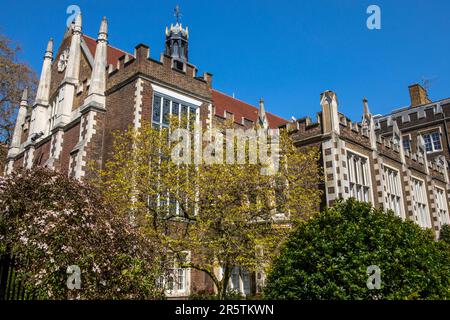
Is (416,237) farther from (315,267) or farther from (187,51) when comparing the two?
(187,51)

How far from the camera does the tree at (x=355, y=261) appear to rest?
693cm

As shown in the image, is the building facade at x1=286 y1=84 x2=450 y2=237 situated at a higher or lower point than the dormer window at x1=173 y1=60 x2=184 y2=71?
lower

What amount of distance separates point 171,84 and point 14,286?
41.0 ft

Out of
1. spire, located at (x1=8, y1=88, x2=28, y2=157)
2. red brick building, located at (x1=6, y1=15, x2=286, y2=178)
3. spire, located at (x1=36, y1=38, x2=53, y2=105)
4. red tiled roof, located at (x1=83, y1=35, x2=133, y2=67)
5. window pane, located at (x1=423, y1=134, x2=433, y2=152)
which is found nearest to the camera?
red brick building, located at (x1=6, y1=15, x2=286, y2=178)

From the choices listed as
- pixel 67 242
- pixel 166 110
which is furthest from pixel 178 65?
pixel 67 242

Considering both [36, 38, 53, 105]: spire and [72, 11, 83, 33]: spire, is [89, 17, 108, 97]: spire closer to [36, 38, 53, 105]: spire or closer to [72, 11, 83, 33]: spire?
[72, 11, 83, 33]: spire

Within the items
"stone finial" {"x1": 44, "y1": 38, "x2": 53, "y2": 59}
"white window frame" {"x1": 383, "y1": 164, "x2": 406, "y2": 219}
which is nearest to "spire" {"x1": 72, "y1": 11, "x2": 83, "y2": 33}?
"stone finial" {"x1": 44, "y1": 38, "x2": 53, "y2": 59}

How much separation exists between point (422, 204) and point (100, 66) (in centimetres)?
2156

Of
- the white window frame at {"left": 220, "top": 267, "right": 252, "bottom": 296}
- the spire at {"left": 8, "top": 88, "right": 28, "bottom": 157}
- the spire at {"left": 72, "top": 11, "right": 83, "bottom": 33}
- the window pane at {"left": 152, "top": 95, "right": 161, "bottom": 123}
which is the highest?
the spire at {"left": 72, "top": 11, "right": 83, "bottom": 33}

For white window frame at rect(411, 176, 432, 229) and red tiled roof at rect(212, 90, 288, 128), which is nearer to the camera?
white window frame at rect(411, 176, 432, 229)

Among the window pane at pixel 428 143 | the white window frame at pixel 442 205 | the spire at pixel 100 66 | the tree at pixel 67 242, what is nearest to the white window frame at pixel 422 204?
the white window frame at pixel 442 205

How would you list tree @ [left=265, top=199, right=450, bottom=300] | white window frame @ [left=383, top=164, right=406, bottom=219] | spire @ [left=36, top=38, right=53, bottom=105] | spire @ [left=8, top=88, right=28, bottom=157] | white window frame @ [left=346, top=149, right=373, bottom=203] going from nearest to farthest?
tree @ [left=265, top=199, right=450, bottom=300] < white window frame @ [left=346, top=149, right=373, bottom=203] < white window frame @ [left=383, top=164, right=406, bottom=219] < spire @ [left=36, top=38, right=53, bottom=105] < spire @ [left=8, top=88, right=28, bottom=157]

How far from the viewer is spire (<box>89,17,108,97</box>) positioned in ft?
60.1

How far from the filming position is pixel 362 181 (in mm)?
18766
